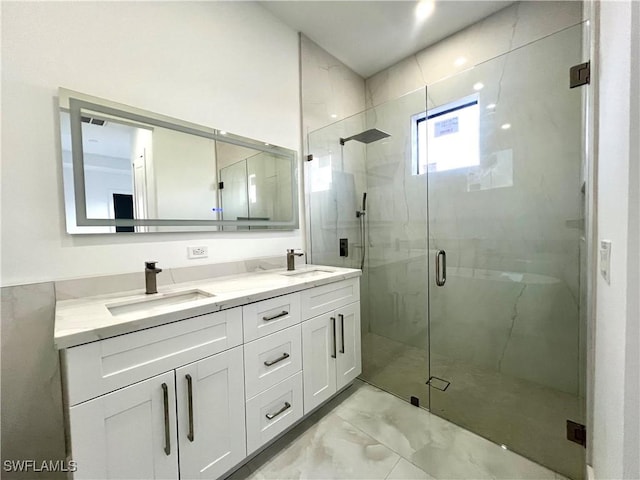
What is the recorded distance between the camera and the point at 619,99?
0.64 meters

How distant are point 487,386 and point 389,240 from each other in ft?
4.33

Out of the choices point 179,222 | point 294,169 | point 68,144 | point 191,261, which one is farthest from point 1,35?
point 294,169

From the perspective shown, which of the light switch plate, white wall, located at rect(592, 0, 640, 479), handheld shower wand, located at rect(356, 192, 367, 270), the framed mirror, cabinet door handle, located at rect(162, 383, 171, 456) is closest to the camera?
white wall, located at rect(592, 0, 640, 479)

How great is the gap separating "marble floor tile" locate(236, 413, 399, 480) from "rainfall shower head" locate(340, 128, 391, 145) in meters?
2.34

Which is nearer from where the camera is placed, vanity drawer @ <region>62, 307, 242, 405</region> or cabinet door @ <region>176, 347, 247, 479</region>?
vanity drawer @ <region>62, 307, 242, 405</region>

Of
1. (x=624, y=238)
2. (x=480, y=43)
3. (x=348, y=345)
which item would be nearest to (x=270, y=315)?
(x=348, y=345)

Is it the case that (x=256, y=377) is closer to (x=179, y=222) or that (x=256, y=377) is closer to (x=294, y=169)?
(x=179, y=222)

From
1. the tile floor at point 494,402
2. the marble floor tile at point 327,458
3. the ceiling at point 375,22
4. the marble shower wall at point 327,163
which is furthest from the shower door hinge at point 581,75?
the marble floor tile at point 327,458

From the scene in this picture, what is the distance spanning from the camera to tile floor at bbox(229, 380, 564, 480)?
1295 mm

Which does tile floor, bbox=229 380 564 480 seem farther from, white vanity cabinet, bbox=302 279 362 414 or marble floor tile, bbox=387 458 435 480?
white vanity cabinet, bbox=302 279 362 414

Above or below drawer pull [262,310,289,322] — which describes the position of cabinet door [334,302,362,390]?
below

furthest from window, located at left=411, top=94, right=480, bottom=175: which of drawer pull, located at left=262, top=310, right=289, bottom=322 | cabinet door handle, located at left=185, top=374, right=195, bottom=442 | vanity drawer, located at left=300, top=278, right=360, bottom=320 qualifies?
cabinet door handle, located at left=185, top=374, right=195, bottom=442

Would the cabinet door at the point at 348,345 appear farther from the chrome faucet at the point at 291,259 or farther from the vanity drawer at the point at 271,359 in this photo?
the chrome faucet at the point at 291,259

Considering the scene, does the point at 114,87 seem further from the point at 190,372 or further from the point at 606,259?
the point at 606,259
